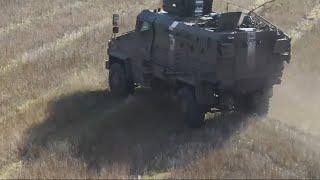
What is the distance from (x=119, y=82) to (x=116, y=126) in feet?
7.42

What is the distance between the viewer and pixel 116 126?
14000 mm

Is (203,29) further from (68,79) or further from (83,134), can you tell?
(68,79)

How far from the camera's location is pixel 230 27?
13602 millimetres

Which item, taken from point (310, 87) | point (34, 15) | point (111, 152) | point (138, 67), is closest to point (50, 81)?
point (138, 67)

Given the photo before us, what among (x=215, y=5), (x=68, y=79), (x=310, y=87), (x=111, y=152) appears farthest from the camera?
(x=215, y=5)

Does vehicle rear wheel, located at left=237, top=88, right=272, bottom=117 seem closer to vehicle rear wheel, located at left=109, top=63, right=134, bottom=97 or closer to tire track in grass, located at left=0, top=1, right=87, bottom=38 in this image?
vehicle rear wheel, located at left=109, top=63, right=134, bottom=97

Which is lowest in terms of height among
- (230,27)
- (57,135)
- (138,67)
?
(57,135)

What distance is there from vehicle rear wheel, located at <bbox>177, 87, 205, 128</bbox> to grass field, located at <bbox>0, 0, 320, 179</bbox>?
21 centimetres

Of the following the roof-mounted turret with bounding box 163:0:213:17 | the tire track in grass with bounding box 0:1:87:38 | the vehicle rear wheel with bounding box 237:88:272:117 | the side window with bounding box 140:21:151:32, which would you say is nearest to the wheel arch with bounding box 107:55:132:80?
the side window with bounding box 140:21:151:32

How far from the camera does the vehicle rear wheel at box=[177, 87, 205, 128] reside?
13120 mm

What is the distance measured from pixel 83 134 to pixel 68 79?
4.66 m

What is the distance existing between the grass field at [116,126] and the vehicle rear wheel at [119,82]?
30cm

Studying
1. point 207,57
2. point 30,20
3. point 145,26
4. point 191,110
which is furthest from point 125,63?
point 30,20

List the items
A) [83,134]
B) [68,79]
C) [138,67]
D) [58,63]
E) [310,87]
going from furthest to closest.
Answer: [58,63] < [68,79] < [310,87] < [138,67] < [83,134]
